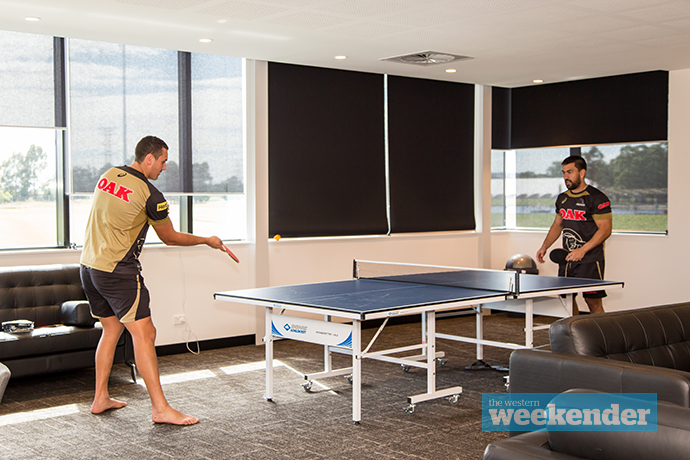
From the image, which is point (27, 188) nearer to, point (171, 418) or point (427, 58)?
point (171, 418)

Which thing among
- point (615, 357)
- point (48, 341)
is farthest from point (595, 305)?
point (48, 341)

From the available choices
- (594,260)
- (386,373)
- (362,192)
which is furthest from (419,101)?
(386,373)

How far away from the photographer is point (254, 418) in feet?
14.2

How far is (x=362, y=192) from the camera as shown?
7.61m

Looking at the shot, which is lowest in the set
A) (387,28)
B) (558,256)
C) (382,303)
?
(382,303)

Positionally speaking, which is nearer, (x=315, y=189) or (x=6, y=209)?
(x=6, y=209)

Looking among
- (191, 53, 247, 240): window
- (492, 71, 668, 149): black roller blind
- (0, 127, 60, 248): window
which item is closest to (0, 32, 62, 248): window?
(0, 127, 60, 248): window

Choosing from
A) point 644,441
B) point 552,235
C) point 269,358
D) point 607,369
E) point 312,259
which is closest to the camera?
point 644,441

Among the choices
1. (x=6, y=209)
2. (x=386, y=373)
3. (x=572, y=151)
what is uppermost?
(x=572, y=151)

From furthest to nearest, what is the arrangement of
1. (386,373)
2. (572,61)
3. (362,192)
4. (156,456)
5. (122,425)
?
(362,192)
(572,61)
(386,373)
(122,425)
(156,456)

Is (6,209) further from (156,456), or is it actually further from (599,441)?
(599,441)

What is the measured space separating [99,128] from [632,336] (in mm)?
4512

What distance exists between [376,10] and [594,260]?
2.78 meters

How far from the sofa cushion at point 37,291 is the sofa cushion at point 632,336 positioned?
373cm
